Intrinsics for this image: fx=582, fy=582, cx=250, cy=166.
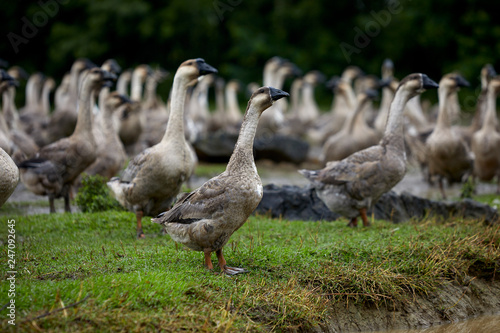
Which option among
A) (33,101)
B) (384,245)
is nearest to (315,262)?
(384,245)

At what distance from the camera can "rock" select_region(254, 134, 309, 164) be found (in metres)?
16.6

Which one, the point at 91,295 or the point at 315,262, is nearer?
the point at 91,295

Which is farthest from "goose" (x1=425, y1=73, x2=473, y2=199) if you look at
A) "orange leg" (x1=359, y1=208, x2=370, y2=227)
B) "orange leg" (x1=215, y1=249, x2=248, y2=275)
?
"orange leg" (x1=215, y1=249, x2=248, y2=275)

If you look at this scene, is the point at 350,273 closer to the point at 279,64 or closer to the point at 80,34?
the point at 279,64

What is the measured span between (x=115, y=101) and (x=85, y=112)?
2.22 meters

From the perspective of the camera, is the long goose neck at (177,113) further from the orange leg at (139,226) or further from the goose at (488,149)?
the goose at (488,149)

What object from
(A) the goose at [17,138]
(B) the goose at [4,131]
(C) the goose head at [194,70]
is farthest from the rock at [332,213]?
(A) the goose at [17,138]

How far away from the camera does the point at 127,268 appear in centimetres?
573

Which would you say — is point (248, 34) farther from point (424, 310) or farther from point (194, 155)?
point (424, 310)

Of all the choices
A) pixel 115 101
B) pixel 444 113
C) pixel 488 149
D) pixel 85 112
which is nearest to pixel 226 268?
pixel 85 112

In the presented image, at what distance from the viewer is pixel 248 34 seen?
2911 centimetres

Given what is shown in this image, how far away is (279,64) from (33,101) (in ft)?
30.8

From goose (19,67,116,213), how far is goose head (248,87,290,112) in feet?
14.0

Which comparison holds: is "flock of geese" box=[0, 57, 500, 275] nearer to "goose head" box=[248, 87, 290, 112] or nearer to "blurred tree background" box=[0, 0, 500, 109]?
"goose head" box=[248, 87, 290, 112]
